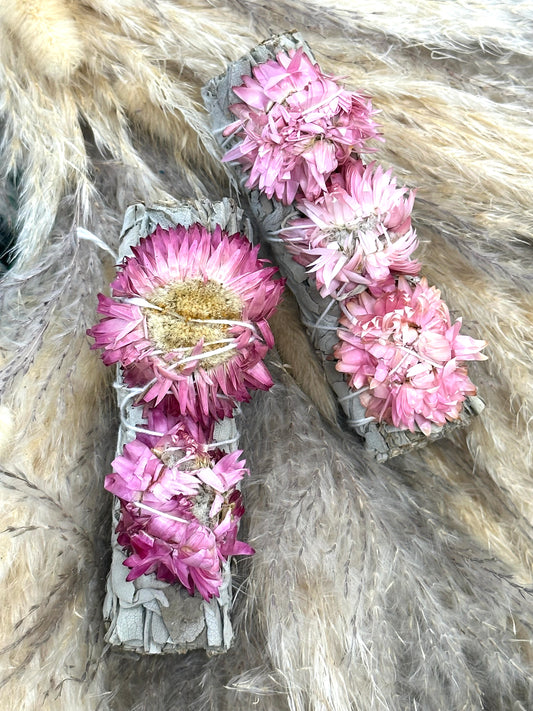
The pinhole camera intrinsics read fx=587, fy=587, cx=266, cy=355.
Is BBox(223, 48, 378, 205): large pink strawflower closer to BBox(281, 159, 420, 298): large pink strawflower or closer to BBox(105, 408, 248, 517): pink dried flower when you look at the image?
BBox(281, 159, 420, 298): large pink strawflower

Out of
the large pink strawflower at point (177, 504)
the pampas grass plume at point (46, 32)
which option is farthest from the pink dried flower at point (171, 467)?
the pampas grass plume at point (46, 32)

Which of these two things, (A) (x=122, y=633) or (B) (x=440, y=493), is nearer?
(A) (x=122, y=633)

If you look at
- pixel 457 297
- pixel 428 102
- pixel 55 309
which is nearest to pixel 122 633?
pixel 55 309

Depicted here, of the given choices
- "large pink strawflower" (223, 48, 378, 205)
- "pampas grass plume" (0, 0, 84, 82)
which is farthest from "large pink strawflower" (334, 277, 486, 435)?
"pampas grass plume" (0, 0, 84, 82)

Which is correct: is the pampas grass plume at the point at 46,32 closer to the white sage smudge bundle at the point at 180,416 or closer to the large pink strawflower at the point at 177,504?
the white sage smudge bundle at the point at 180,416

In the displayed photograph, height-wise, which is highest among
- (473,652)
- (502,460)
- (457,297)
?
(457,297)

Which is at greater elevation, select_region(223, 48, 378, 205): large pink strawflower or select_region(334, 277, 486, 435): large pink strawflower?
select_region(223, 48, 378, 205): large pink strawflower

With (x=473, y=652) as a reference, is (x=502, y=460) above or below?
above

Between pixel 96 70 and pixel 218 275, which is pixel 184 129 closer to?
pixel 96 70
